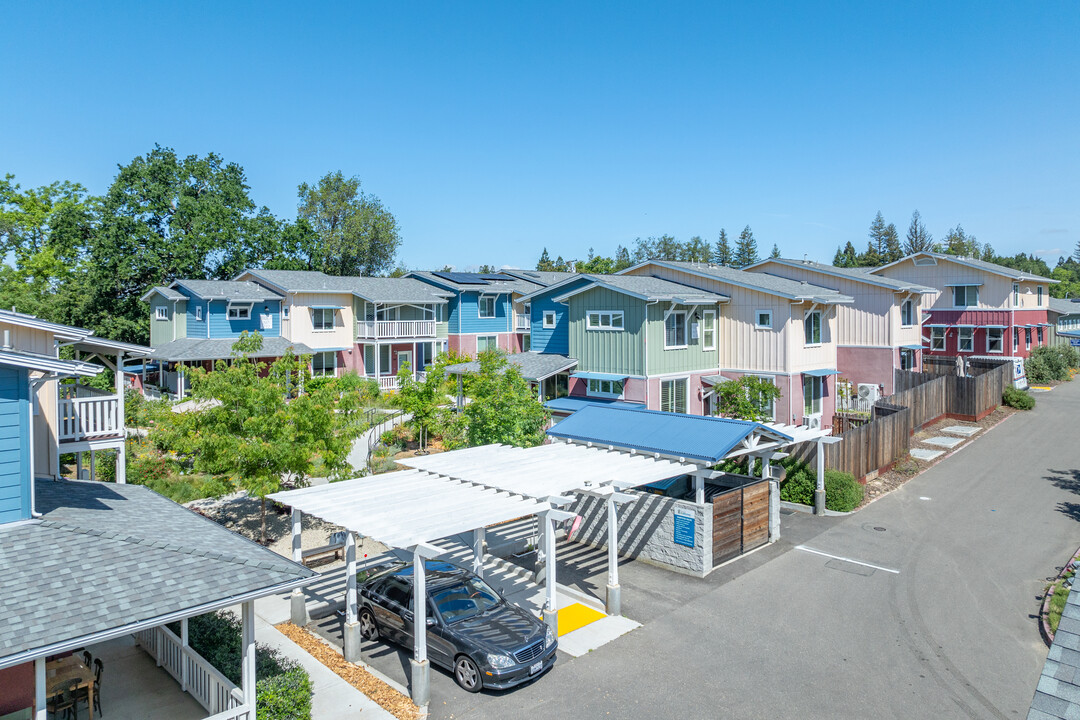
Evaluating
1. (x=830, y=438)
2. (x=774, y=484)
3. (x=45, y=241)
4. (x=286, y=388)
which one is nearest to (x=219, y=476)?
(x=286, y=388)

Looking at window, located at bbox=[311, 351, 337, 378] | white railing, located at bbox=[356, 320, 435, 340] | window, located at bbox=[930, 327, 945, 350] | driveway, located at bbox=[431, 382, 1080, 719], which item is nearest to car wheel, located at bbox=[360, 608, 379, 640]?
driveway, located at bbox=[431, 382, 1080, 719]

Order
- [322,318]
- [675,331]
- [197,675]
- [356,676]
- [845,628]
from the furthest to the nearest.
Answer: [322,318] < [675,331] < [845,628] < [356,676] < [197,675]

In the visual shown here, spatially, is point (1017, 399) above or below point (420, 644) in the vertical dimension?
above

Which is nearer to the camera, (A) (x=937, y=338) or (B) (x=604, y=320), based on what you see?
(B) (x=604, y=320)

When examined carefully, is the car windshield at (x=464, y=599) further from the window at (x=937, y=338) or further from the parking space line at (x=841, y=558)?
the window at (x=937, y=338)

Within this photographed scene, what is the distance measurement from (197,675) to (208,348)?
A: 32.0m

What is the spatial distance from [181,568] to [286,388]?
890cm

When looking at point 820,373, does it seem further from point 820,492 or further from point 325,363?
point 325,363

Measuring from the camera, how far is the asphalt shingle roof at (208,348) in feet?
124

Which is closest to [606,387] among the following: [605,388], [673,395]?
[605,388]

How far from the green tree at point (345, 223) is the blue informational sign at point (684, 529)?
60.5 meters

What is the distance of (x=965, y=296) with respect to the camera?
47.1 meters

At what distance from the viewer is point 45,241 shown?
55.9 metres

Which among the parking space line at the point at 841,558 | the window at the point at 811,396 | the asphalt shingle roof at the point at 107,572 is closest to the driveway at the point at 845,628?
the parking space line at the point at 841,558
